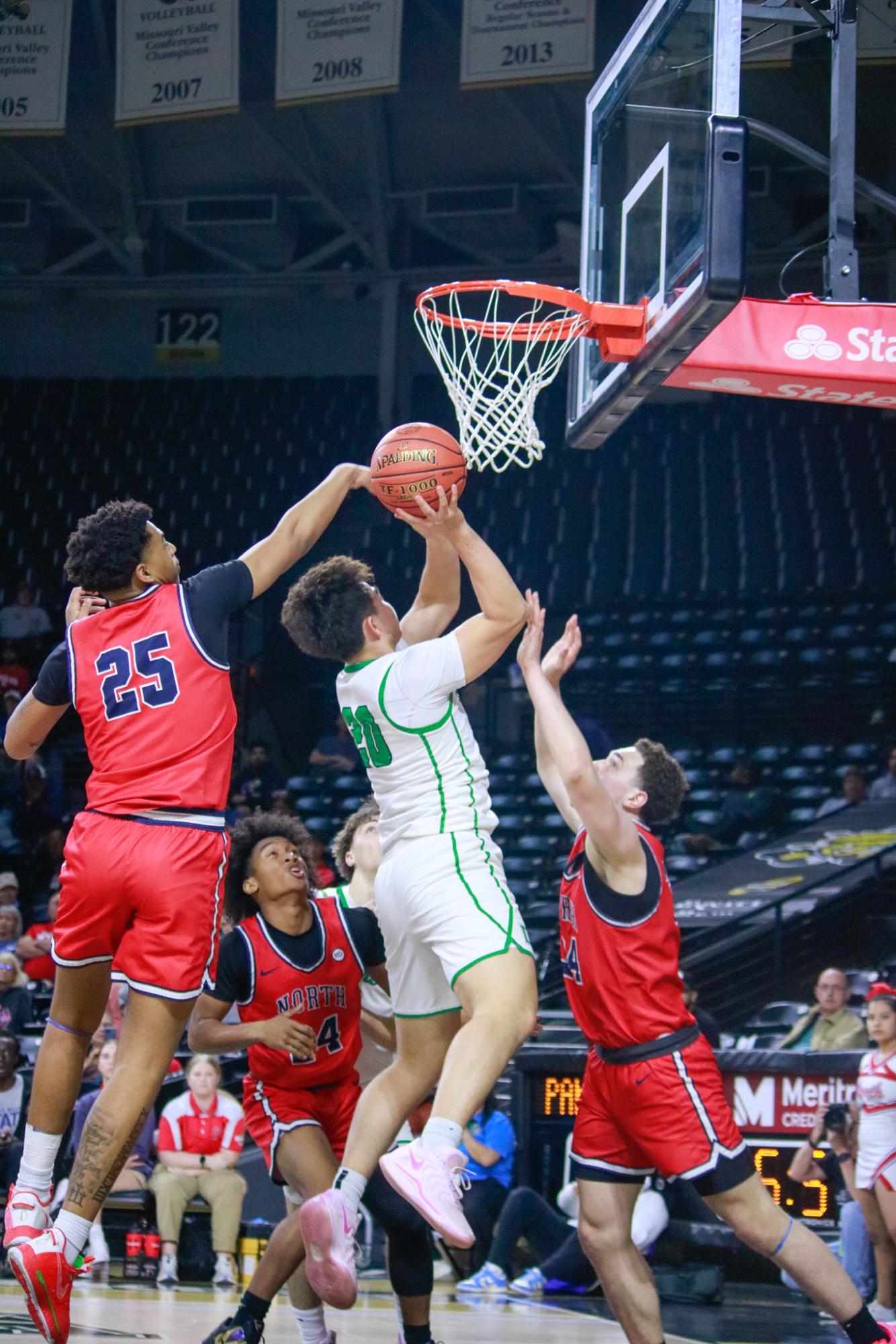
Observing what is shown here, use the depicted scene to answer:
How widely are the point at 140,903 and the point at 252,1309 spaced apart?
68.0 inches

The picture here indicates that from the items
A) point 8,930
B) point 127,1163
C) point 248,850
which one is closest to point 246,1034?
point 248,850

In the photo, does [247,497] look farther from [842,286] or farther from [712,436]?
[842,286]

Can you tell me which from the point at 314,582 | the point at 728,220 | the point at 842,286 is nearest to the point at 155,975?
the point at 314,582

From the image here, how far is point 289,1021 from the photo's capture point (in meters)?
5.40

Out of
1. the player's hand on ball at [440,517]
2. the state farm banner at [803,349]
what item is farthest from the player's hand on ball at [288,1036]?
the state farm banner at [803,349]

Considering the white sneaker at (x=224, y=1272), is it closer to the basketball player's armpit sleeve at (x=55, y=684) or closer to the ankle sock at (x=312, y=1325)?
the ankle sock at (x=312, y=1325)

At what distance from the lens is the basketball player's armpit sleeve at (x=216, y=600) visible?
4781mm

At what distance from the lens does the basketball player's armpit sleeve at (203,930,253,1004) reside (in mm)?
5719

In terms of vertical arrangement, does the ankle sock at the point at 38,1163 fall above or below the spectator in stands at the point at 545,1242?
above

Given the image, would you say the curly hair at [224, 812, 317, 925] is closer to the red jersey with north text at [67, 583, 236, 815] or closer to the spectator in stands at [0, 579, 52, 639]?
the red jersey with north text at [67, 583, 236, 815]

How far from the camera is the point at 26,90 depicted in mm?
15617

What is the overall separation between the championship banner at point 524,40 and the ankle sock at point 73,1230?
12722 millimetres

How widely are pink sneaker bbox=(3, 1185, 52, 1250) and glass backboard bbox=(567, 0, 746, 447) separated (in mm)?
3641

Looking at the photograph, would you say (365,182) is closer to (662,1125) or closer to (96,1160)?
(662,1125)
